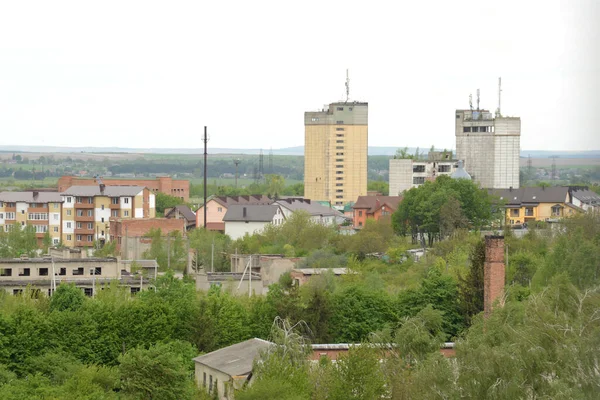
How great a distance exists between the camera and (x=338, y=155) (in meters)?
93.1

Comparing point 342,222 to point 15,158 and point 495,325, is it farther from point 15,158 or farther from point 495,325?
point 15,158

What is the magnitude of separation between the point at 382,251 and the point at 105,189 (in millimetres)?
17013

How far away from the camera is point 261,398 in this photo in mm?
18688

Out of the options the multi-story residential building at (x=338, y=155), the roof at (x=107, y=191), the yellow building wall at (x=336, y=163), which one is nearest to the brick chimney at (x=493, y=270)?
the roof at (x=107, y=191)

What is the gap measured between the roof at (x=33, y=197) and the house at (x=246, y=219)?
7.77m

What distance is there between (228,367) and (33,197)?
3921 cm

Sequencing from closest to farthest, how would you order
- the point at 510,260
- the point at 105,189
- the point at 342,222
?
the point at 510,260 < the point at 105,189 < the point at 342,222

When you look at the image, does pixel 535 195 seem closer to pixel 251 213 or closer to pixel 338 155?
pixel 251 213

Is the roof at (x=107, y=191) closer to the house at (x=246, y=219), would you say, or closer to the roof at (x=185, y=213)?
the house at (x=246, y=219)

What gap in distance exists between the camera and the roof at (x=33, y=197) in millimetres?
57906

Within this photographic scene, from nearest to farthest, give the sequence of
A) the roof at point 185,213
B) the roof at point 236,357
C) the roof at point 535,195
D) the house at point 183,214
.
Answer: the roof at point 236,357, the roof at point 535,195, the house at point 183,214, the roof at point 185,213

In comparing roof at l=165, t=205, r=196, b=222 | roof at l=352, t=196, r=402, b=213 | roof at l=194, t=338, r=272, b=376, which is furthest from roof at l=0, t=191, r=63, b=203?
roof at l=194, t=338, r=272, b=376

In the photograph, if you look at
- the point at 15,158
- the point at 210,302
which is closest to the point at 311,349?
the point at 210,302

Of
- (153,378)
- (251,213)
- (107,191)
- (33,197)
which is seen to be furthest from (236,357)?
(33,197)
